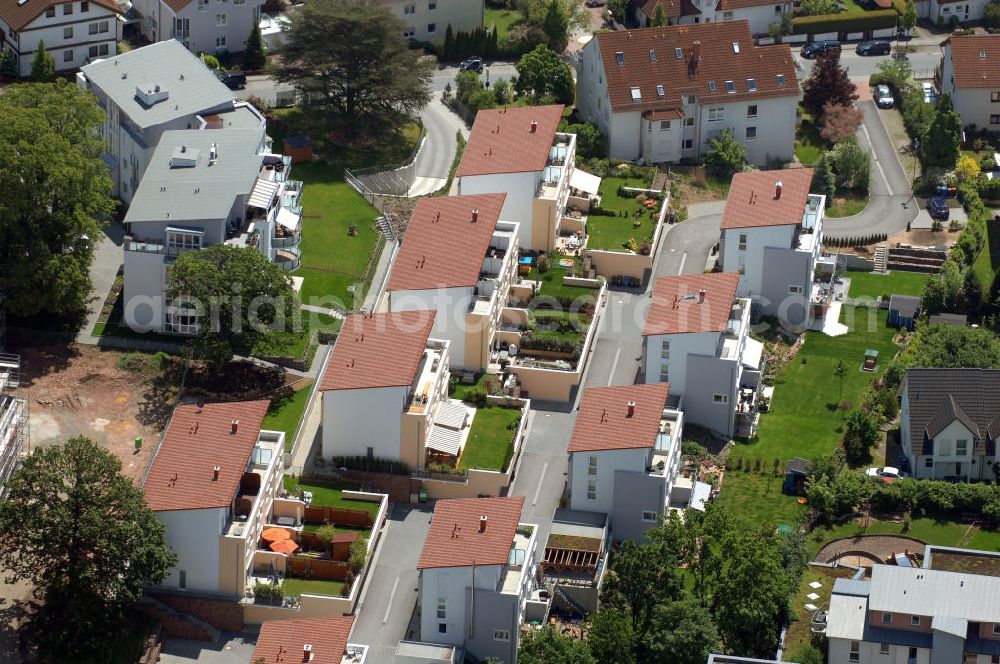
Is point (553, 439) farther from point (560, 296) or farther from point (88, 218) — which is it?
point (88, 218)

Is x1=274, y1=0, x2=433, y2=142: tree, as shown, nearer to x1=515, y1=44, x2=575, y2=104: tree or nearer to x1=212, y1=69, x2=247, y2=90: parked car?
x1=212, y1=69, x2=247, y2=90: parked car

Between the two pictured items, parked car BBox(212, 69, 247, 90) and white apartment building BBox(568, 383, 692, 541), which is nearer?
white apartment building BBox(568, 383, 692, 541)

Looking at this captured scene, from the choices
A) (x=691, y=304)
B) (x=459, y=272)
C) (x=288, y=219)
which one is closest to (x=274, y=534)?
(x=459, y=272)

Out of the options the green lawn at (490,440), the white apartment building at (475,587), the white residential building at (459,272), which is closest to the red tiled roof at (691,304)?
the white residential building at (459,272)

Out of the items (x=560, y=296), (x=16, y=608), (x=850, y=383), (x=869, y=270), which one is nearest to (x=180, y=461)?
(x=16, y=608)

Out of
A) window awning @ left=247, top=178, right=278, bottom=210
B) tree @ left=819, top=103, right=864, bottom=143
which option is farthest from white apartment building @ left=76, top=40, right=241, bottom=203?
tree @ left=819, top=103, right=864, bottom=143
